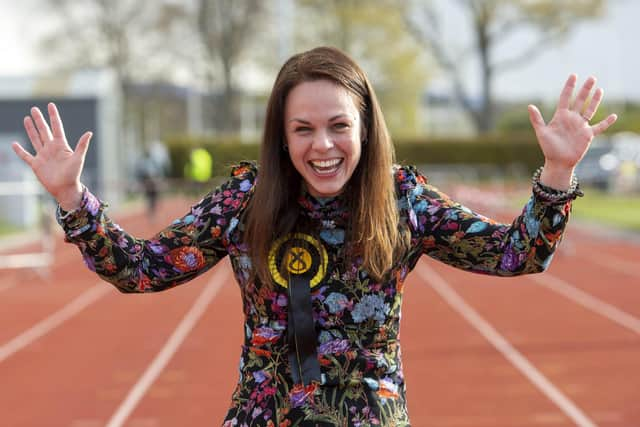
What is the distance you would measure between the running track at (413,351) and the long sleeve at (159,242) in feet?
12.6

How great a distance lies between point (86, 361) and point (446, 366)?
268 centimetres

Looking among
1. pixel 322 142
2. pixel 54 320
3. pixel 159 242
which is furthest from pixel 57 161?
pixel 54 320

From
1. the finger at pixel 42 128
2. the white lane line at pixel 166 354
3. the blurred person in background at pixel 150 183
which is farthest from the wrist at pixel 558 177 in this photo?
the blurred person in background at pixel 150 183

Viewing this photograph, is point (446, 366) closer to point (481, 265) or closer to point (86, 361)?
point (86, 361)

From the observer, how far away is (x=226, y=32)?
4134 centimetres

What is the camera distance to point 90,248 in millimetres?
2145

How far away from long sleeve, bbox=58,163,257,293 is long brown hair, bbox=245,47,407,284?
0.07 metres

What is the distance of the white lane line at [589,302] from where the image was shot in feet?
30.3

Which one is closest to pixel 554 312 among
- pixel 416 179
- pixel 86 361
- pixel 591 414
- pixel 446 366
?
pixel 446 366

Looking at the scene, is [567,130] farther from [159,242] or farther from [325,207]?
[159,242]

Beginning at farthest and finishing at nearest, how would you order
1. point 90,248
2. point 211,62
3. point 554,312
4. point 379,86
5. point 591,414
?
1. point 379,86
2. point 211,62
3. point 554,312
4. point 591,414
5. point 90,248

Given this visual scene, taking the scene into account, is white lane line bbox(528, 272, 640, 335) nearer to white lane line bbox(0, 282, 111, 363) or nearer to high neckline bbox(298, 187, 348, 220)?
white lane line bbox(0, 282, 111, 363)

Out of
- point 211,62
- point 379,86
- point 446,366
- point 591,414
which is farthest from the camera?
point 379,86

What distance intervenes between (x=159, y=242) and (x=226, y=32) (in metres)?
39.9
